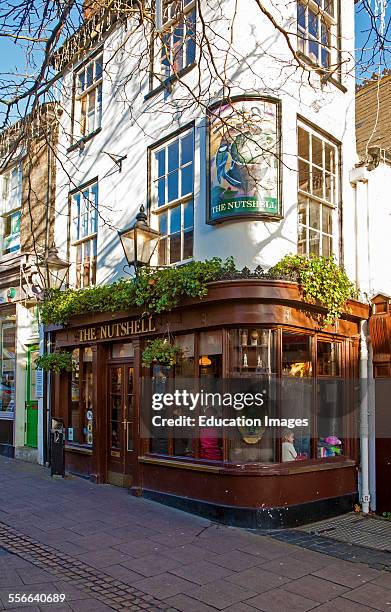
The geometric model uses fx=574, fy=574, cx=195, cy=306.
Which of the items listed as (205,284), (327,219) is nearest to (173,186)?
(205,284)

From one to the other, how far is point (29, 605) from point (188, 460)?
3.70m

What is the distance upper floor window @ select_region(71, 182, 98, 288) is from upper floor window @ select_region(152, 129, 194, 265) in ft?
6.54

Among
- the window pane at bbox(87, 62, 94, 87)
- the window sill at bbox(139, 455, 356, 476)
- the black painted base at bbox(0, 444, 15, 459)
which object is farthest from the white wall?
the black painted base at bbox(0, 444, 15, 459)

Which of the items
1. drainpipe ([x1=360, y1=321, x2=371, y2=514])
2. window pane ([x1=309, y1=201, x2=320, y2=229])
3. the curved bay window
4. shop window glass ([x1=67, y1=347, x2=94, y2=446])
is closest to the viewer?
the curved bay window

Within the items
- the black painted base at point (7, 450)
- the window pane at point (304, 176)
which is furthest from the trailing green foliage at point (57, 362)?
the window pane at point (304, 176)

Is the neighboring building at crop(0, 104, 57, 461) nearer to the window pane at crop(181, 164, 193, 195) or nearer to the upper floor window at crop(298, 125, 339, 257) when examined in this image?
the window pane at crop(181, 164, 193, 195)

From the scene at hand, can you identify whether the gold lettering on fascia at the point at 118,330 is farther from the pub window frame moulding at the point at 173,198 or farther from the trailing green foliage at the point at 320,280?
the trailing green foliage at the point at 320,280

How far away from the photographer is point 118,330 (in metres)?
9.91

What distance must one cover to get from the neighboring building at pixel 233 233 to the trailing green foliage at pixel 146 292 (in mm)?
242

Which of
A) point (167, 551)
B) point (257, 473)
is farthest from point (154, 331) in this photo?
point (167, 551)

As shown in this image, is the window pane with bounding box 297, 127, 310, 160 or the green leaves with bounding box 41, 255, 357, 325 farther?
the window pane with bounding box 297, 127, 310, 160

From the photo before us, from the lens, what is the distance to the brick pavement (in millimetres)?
5180

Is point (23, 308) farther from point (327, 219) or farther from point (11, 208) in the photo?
point (327, 219)

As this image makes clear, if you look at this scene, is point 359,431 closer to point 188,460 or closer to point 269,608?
point 188,460
